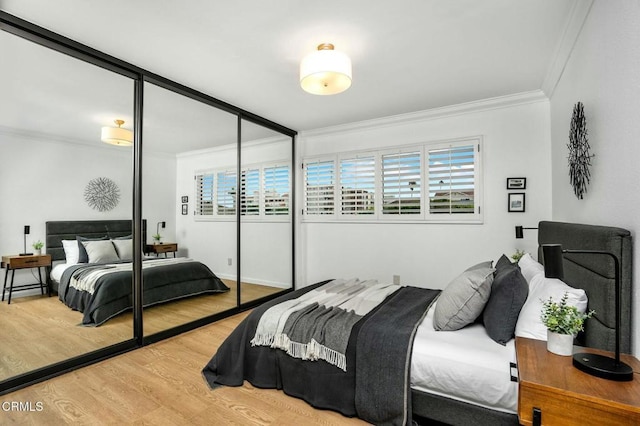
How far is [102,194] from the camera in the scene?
278 cm

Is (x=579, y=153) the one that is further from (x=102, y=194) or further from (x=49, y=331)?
(x=49, y=331)

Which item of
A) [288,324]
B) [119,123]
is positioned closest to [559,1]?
[288,324]

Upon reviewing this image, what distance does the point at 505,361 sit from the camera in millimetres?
1649

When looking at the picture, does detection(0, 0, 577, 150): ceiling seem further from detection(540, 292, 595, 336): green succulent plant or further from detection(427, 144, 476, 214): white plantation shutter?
detection(540, 292, 595, 336): green succulent plant

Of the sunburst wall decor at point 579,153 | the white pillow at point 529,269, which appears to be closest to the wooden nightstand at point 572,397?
the white pillow at point 529,269

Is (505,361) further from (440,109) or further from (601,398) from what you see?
(440,109)

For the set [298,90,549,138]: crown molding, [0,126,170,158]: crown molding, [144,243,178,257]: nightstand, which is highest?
[298,90,549,138]: crown molding

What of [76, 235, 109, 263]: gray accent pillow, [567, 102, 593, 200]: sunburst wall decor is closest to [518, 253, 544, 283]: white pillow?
[567, 102, 593, 200]: sunburst wall decor

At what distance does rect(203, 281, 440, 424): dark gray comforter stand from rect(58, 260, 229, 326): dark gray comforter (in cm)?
117

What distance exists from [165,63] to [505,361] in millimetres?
3451

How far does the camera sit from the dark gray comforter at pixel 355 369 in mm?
1862

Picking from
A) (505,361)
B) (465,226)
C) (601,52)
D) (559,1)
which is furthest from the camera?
(465,226)

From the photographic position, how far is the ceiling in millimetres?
2129

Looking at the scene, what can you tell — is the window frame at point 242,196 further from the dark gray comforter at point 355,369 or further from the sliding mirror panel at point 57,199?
the dark gray comforter at point 355,369
